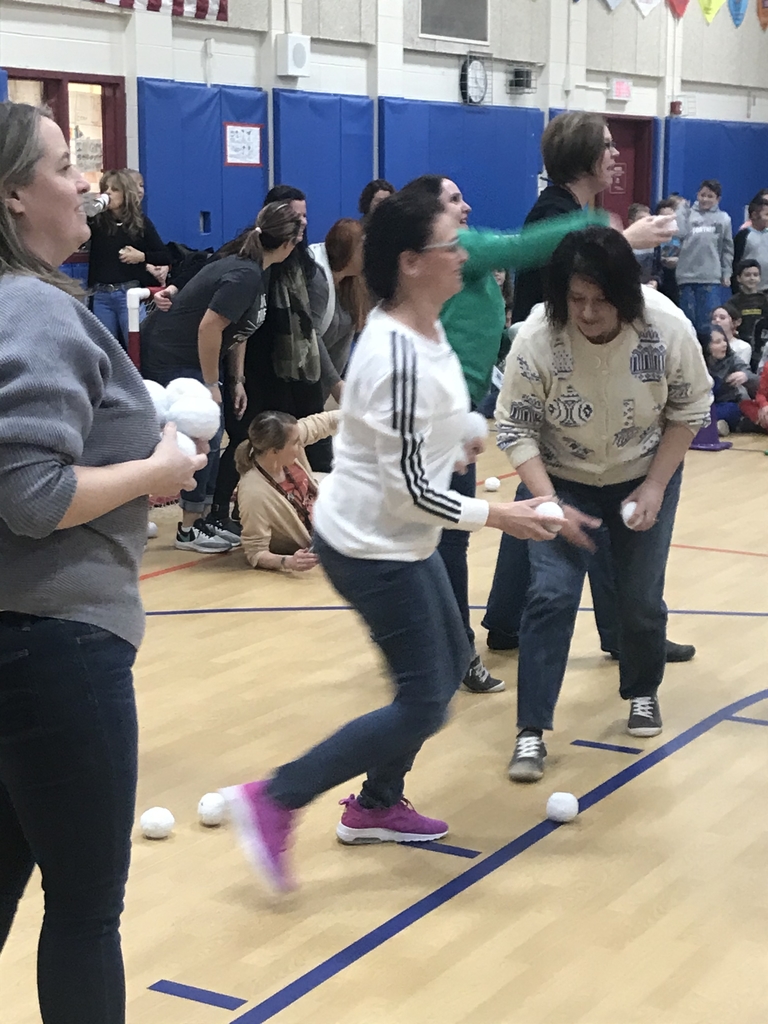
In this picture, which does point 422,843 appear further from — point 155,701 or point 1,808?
point 1,808

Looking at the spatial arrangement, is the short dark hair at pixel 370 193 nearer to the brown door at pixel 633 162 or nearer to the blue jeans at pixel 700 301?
the blue jeans at pixel 700 301

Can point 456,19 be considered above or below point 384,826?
above

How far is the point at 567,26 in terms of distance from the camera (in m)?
15.0

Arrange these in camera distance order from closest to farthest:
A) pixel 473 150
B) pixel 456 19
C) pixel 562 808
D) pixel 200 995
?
pixel 200 995
pixel 562 808
pixel 456 19
pixel 473 150

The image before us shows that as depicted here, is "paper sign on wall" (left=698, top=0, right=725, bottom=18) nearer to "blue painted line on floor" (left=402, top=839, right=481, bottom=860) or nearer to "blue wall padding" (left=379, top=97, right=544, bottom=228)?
"blue wall padding" (left=379, top=97, right=544, bottom=228)

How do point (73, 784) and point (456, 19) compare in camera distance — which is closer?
point (73, 784)

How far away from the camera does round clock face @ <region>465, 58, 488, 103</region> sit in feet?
45.4

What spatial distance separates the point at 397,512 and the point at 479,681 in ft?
6.23

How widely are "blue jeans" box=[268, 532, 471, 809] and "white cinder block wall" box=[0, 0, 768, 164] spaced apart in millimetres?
7898

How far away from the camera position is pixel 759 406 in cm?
1048

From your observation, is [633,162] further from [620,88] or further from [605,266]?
[605,266]

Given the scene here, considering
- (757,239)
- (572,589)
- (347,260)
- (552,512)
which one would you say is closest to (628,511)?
(572,589)

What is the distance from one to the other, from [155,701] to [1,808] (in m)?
2.70

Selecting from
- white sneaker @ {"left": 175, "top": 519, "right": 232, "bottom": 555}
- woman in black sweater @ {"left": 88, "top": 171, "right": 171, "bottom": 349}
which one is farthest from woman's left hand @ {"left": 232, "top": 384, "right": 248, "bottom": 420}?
woman in black sweater @ {"left": 88, "top": 171, "right": 171, "bottom": 349}
